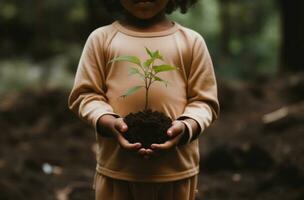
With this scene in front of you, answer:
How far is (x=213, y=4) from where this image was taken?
55.3ft

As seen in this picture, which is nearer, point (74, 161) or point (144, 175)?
point (144, 175)

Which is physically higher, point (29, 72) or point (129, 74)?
point (129, 74)

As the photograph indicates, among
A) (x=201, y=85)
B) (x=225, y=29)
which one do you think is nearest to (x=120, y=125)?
(x=201, y=85)

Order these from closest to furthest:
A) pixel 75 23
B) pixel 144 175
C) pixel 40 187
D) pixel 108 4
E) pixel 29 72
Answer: pixel 144 175 → pixel 108 4 → pixel 40 187 → pixel 29 72 → pixel 75 23

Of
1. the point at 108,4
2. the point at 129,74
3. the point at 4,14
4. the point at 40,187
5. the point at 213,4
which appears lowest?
the point at 213,4

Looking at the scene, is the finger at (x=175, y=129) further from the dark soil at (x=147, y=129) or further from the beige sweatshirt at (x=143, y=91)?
the beige sweatshirt at (x=143, y=91)

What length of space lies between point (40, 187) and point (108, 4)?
7.85 feet

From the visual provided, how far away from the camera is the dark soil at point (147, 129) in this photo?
2363mm

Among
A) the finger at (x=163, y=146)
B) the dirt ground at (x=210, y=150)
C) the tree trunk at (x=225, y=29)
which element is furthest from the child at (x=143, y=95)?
the tree trunk at (x=225, y=29)

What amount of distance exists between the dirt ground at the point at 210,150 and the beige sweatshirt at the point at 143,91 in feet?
6.23

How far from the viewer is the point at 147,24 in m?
2.71

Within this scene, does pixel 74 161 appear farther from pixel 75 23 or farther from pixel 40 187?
pixel 75 23

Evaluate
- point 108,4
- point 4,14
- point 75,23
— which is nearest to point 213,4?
point 75,23

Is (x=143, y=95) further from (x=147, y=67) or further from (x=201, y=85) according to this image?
(x=201, y=85)
